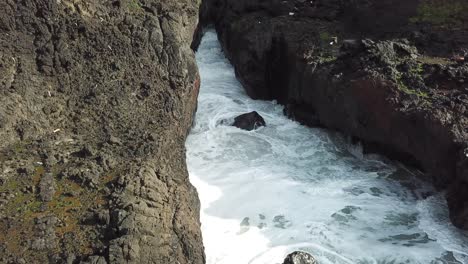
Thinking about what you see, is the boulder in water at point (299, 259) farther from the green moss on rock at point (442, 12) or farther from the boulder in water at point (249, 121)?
the green moss on rock at point (442, 12)

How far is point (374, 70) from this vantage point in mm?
13844

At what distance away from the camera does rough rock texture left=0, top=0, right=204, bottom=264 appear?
327 inches

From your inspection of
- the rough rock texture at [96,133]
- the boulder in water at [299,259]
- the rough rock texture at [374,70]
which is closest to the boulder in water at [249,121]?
the rough rock texture at [374,70]

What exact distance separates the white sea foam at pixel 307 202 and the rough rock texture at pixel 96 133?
1230 mm

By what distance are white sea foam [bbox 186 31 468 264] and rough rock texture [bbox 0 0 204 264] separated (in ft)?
4.04

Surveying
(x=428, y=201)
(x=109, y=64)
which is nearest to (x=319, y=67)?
(x=428, y=201)

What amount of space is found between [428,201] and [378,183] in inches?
51.6

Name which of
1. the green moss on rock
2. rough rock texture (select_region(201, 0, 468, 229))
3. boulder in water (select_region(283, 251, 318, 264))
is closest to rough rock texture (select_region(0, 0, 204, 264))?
boulder in water (select_region(283, 251, 318, 264))

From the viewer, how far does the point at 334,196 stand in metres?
12.1

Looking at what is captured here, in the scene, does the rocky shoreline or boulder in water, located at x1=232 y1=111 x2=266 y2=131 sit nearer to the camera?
the rocky shoreline

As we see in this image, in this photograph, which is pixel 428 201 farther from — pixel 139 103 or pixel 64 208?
pixel 64 208

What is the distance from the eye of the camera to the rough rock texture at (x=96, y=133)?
8.30 meters

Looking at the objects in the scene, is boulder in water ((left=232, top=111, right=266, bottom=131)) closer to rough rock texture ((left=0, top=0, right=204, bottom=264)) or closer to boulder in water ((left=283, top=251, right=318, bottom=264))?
rough rock texture ((left=0, top=0, right=204, bottom=264))

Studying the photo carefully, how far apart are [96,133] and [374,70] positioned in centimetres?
770
